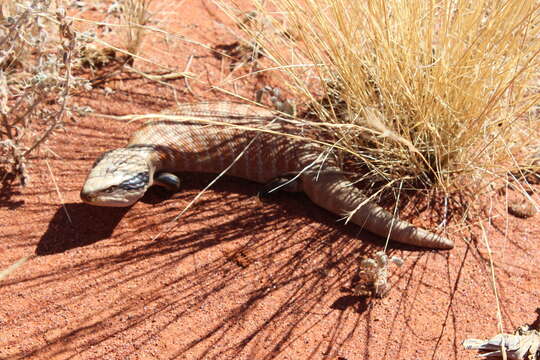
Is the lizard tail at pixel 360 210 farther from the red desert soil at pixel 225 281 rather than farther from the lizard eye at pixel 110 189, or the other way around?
the lizard eye at pixel 110 189

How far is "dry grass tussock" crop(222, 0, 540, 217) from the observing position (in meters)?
3.03

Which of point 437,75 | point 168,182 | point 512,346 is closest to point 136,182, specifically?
point 168,182

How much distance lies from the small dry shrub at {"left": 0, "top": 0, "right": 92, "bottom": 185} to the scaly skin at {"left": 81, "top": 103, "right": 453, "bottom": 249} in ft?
1.51

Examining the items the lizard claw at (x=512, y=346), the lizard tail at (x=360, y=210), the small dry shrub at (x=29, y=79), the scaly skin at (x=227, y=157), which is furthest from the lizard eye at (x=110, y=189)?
the lizard claw at (x=512, y=346)

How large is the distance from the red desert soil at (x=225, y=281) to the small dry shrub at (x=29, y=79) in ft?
0.74

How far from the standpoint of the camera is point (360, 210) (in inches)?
137

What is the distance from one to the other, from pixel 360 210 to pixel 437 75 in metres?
0.92

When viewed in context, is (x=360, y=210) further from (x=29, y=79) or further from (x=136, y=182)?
(x=29, y=79)

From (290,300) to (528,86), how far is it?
1762 mm

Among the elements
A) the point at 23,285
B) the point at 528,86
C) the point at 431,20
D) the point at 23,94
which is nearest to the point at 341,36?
the point at 431,20

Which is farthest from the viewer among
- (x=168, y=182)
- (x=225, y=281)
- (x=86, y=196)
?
(x=168, y=182)

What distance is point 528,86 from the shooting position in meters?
3.17

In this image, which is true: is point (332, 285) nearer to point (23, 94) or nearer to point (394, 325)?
point (394, 325)

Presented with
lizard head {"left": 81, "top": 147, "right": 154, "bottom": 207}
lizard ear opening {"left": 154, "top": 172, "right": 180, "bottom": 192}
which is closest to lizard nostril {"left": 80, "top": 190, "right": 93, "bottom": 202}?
lizard head {"left": 81, "top": 147, "right": 154, "bottom": 207}
